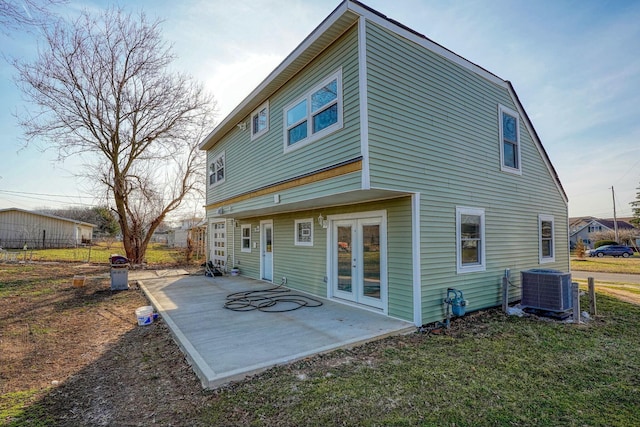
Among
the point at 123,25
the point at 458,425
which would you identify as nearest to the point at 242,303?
the point at 458,425

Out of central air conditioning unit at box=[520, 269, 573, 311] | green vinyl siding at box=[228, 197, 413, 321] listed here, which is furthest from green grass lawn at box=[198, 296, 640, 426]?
central air conditioning unit at box=[520, 269, 573, 311]

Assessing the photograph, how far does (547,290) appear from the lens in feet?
21.6

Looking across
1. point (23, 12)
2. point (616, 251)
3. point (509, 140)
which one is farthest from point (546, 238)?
point (616, 251)

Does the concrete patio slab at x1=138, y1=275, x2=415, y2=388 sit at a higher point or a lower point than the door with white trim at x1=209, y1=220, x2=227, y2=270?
lower

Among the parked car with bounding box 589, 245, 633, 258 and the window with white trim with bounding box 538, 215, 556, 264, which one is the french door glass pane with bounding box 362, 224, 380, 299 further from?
the parked car with bounding box 589, 245, 633, 258

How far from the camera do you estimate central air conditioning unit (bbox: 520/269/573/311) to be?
6430mm

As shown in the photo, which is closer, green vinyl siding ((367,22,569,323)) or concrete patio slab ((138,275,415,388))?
concrete patio slab ((138,275,415,388))

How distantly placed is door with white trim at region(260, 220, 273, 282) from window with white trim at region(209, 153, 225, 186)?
2.92 metres

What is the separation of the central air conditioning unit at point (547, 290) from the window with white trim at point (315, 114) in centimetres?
538

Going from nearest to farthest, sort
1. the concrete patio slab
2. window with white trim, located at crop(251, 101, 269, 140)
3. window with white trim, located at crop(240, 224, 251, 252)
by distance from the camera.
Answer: the concrete patio slab, window with white trim, located at crop(251, 101, 269, 140), window with white trim, located at crop(240, 224, 251, 252)

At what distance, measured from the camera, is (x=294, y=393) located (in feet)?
11.1

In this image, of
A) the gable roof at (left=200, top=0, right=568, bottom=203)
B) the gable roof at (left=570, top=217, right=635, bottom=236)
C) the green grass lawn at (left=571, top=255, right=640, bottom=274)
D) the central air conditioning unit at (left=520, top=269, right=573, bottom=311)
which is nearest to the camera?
the gable roof at (left=200, top=0, right=568, bottom=203)

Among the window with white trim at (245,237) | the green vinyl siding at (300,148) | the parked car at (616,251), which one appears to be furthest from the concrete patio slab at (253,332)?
the parked car at (616,251)

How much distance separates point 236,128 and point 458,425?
1037 centimetres
